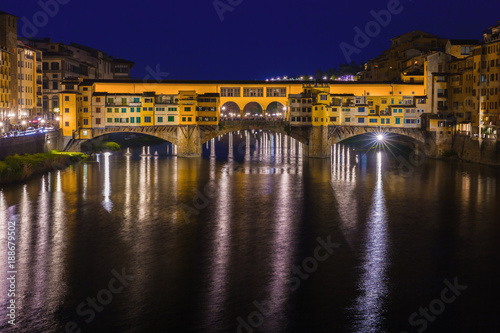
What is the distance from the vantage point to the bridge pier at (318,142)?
5916cm

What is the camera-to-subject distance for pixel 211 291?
1873 cm

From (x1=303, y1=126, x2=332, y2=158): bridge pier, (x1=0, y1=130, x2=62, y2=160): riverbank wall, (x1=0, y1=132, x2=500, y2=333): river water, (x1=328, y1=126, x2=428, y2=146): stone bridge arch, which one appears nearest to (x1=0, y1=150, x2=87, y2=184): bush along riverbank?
(x1=0, y1=130, x2=62, y2=160): riverbank wall

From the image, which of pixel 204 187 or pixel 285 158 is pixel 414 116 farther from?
pixel 204 187

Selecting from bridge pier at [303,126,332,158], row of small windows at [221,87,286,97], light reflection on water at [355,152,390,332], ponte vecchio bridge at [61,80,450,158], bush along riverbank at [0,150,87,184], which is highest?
row of small windows at [221,87,286,97]

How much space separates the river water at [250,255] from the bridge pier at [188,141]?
17.4 m

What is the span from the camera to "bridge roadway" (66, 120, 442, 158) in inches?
2341

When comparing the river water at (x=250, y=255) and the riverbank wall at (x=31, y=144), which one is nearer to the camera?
the river water at (x=250, y=255)

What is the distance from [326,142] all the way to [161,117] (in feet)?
54.4

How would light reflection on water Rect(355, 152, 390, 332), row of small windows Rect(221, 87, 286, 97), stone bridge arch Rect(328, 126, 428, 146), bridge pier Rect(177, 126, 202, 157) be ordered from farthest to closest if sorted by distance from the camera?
row of small windows Rect(221, 87, 286, 97) → bridge pier Rect(177, 126, 202, 157) → stone bridge arch Rect(328, 126, 428, 146) → light reflection on water Rect(355, 152, 390, 332)

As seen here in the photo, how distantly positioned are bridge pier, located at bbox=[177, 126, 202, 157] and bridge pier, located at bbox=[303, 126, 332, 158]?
11.2m

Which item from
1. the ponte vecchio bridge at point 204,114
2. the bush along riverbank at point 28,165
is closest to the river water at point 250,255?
the bush along riverbank at point 28,165

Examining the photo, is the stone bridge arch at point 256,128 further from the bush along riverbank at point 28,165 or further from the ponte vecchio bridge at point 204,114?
the bush along riverbank at point 28,165

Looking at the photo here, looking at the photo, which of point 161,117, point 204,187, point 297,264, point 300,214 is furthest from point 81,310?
A: point 161,117

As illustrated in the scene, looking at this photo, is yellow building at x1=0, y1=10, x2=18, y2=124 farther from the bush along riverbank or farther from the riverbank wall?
the bush along riverbank
